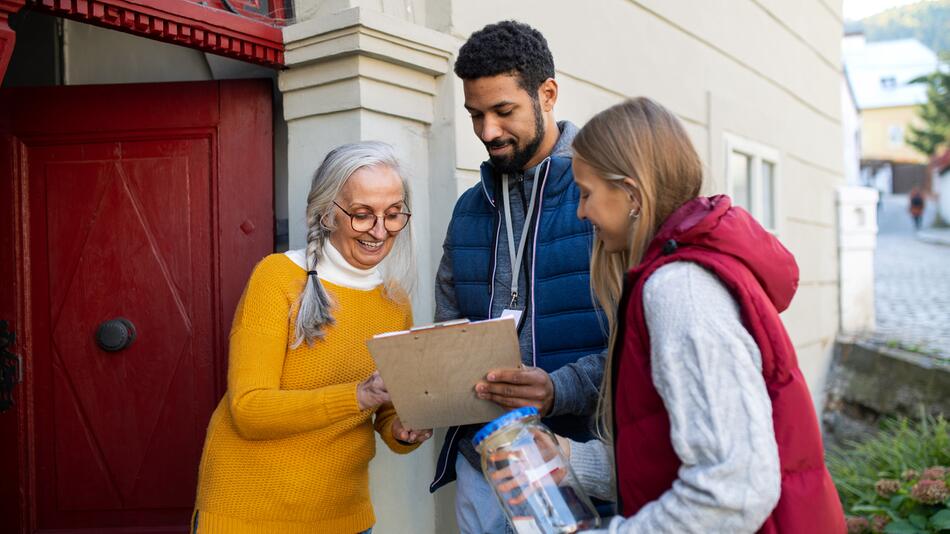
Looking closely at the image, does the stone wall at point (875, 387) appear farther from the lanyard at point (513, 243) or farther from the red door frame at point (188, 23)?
the red door frame at point (188, 23)

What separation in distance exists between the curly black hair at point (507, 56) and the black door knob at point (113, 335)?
5.07ft

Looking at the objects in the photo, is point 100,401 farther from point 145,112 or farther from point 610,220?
point 610,220

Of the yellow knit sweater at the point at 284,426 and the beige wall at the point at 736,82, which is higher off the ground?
the beige wall at the point at 736,82

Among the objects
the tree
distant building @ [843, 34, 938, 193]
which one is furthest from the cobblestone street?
distant building @ [843, 34, 938, 193]

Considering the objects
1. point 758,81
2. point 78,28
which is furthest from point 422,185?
point 758,81

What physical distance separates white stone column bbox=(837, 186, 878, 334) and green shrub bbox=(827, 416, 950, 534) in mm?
3142

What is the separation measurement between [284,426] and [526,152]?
973mm

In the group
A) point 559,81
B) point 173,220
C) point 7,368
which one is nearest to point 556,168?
point 173,220

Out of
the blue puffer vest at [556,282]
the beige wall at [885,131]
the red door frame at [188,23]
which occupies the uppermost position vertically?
the beige wall at [885,131]

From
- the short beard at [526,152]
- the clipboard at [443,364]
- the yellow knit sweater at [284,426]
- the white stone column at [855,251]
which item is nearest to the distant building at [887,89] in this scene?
the white stone column at [855,251]

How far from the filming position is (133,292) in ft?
9.68

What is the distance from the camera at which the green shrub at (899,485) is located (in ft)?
11.3

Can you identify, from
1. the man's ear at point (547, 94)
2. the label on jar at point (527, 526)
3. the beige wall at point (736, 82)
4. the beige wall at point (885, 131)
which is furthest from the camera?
the beige wall at point (885, 131)

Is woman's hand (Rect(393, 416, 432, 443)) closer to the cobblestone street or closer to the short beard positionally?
the short beard
